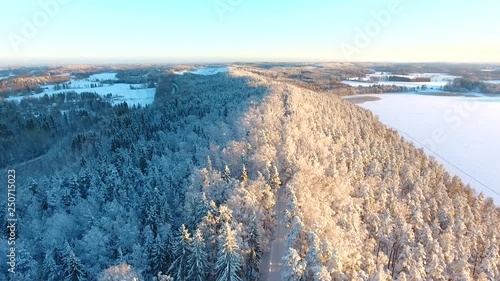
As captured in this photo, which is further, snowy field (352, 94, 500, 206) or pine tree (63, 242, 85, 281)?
snowy field (352, 94, 500, 206)

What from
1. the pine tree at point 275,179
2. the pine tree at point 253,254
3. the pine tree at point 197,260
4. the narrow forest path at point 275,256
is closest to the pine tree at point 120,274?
the pine tree at point 197,260

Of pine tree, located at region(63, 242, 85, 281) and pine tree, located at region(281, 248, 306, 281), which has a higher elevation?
pine tree, located at region(281, 248, 306, 281)

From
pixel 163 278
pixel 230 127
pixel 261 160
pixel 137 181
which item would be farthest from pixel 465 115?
pixel 163 278

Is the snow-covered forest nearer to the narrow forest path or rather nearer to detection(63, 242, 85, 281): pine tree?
detection(63, 242, 85, 281): pine tree

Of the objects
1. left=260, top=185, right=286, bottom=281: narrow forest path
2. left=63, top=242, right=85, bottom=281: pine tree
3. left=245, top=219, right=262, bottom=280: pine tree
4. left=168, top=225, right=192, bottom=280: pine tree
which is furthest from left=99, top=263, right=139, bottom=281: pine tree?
left=260, top=185, right=286, bottom=281: narrow forest path

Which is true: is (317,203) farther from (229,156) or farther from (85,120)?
(85,120)

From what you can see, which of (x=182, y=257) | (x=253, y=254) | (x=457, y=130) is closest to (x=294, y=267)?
(x=253, y=254)

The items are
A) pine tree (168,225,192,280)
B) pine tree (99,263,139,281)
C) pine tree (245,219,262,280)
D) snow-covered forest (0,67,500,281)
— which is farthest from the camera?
pine tree (245,219,262,280)

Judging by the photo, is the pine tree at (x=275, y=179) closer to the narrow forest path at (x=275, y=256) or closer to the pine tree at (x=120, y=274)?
the narrow forest path at (x=275, y=256)
